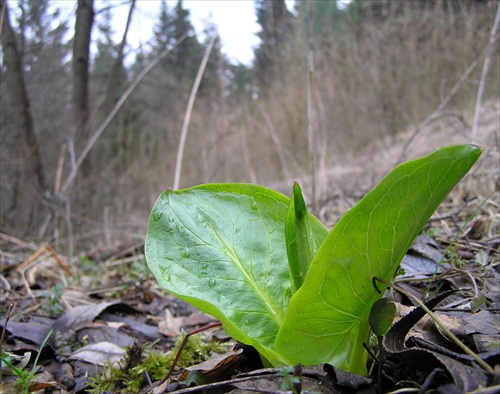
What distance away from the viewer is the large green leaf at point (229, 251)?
85cm

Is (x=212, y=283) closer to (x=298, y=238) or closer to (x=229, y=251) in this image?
(x=229, y=251)

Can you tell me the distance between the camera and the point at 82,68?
5.40m

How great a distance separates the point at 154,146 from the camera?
43.4ft

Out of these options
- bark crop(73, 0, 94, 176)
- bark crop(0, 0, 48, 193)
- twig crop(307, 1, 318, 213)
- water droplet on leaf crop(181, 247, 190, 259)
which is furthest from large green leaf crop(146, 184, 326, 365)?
bark crop(73, 0, 94, 176)

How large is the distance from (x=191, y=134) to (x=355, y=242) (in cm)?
1026

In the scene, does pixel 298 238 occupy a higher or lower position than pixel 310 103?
lower

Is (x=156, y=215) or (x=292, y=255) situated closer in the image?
(x=292, y=255)

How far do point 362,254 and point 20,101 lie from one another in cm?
508

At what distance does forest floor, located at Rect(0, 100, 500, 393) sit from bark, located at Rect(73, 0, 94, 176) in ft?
11.1

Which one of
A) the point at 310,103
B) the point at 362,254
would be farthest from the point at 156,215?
the point at 310,103

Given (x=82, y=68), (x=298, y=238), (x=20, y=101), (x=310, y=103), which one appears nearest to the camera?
(x=298, y=238)

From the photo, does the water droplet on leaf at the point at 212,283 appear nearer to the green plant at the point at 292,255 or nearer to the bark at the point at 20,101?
the green plant at the point at 292,255

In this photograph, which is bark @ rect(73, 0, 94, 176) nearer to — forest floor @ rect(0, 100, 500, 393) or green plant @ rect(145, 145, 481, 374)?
forest floor @ rect(0, 100, 500, 393)

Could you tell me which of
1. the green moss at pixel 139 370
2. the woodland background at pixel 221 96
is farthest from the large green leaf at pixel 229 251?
the woodland background at pixel 221 96
